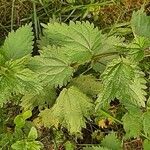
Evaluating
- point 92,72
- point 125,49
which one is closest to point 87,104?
point 92,72

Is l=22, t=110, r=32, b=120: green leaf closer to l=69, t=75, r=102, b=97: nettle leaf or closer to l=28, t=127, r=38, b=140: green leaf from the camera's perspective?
l=28, t=127, r=38, b=140: green leaf

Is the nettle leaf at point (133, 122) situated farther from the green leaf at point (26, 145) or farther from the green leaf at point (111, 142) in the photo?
the green leaf at point (26, 145)

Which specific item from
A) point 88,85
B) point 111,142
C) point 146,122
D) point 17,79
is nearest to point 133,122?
point 146,122

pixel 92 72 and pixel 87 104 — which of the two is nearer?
pixel 87 104

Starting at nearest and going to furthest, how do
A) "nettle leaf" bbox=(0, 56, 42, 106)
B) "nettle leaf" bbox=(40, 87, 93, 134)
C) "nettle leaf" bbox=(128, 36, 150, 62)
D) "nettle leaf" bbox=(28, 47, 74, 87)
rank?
"nettle leaf" bbox=(128, 36, 150, 62) < "nettle leaf" bbox=(0, 56, 42, 106) < "nettle leaf" bbox=(28, 47, 74, 87) < "nettle leaf" bbox=(40, 87, 93, 134)

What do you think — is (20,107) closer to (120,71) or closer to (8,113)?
(8,113)

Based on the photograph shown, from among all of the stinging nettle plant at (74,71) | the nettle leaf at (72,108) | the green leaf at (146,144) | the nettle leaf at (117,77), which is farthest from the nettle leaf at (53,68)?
the green leaf at (146,144)

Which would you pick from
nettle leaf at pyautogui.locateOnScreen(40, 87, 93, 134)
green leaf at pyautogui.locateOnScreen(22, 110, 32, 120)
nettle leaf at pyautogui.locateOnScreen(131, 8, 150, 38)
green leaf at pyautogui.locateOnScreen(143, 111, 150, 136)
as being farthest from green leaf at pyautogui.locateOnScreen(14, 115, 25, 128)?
nettle leaf at pyautogui.locateOnScreen(131, 8, 150, 38)
